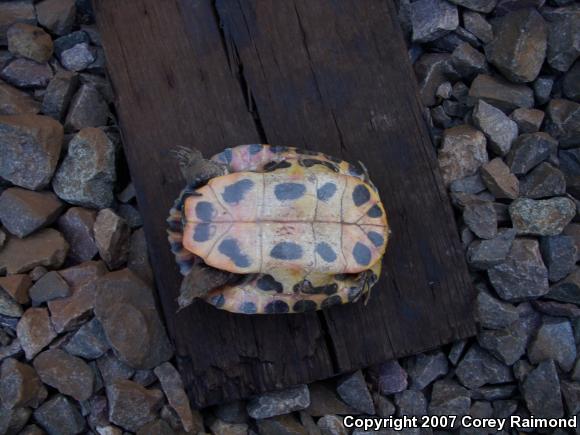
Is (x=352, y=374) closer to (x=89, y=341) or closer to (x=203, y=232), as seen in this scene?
(x=203, y=232)

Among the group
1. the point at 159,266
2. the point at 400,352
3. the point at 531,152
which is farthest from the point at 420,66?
the point at 159,266

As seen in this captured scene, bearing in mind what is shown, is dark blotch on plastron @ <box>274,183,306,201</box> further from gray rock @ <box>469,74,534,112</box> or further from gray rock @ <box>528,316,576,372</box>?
gray rock @ <box>528,316,576,372</box>

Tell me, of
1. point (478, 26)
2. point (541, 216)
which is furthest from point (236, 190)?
point (478, 26)

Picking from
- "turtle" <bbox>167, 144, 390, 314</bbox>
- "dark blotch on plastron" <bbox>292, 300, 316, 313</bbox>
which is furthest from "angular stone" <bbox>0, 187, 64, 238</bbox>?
"dark blotch on plastron" <bbox>292, 300, 316, 313</bbox>

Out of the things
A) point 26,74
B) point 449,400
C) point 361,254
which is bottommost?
point 449,400

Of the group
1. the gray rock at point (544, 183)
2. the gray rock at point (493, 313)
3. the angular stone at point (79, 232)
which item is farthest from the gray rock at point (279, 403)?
the gray rock at point (544, 183)

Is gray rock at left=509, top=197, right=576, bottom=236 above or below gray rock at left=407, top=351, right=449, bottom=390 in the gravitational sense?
above
